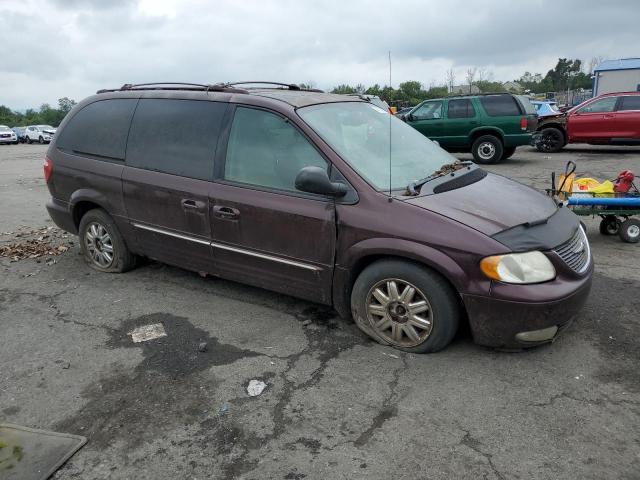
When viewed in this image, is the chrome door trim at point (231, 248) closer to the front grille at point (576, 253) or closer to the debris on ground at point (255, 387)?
the debris on ground at point (255, 387)

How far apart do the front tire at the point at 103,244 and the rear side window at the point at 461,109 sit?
423 inches

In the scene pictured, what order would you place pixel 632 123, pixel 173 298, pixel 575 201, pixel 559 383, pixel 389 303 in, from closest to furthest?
pixel 559 383, pixel 389 303, pixel 173 298, pixel 575 201, pixel 632 123

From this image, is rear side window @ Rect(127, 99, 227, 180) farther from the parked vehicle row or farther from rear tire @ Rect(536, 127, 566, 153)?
the parked vehicle row

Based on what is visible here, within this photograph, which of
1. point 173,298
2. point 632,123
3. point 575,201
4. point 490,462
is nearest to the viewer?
point 490,462

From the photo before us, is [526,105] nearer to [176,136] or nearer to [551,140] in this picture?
[551,140]

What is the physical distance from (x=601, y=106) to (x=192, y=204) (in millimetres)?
14046

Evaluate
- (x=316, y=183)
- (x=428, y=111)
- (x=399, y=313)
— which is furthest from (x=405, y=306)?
(x=428, y=111)

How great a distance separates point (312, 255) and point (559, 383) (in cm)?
183

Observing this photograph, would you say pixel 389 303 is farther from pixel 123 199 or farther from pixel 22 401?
pixel 123 199

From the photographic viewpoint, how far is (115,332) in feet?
13.2

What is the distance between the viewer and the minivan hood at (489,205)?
10.8ft

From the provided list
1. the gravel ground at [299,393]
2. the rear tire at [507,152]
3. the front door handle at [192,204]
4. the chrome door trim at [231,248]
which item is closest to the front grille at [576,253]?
the gravel ground at [299,393]

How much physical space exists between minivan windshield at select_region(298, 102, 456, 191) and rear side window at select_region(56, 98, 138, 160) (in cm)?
195

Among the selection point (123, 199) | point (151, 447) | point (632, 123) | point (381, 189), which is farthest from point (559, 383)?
point (632, 123)
